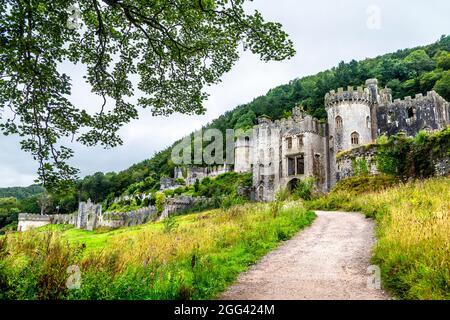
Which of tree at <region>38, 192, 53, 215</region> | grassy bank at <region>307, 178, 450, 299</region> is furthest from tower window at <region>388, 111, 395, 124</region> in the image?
tree at <region>38, 192, 53, 215</region>

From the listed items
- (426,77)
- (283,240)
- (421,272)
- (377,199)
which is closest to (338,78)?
(426,77)

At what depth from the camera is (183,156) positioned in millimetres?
95375

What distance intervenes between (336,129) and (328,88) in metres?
28.7

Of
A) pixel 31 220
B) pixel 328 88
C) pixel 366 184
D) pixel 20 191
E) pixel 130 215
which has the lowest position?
pixel 31 220

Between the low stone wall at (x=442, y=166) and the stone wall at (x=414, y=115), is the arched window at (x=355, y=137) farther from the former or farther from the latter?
the low stone wall at (x=442, y=166)

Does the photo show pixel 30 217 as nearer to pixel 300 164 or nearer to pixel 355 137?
pixel 300 164

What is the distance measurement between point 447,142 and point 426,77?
1943 inches

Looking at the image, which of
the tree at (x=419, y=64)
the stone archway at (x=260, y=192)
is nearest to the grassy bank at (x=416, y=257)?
the stone archway at (x=260, y=192)

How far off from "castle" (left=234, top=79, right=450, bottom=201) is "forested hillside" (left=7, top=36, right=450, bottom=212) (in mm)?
13374

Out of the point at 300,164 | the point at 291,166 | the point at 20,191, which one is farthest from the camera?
the point at 20,191

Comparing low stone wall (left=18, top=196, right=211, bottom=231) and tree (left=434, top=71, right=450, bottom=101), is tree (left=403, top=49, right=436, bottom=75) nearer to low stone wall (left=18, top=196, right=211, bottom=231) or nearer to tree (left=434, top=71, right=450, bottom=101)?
tree (left=434, top=71, right=450, bottom=101)

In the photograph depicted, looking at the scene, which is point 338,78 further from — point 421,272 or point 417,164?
point 421,272

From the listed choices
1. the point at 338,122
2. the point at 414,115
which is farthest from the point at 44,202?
the point at 414,115

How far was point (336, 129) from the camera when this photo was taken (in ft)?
156
